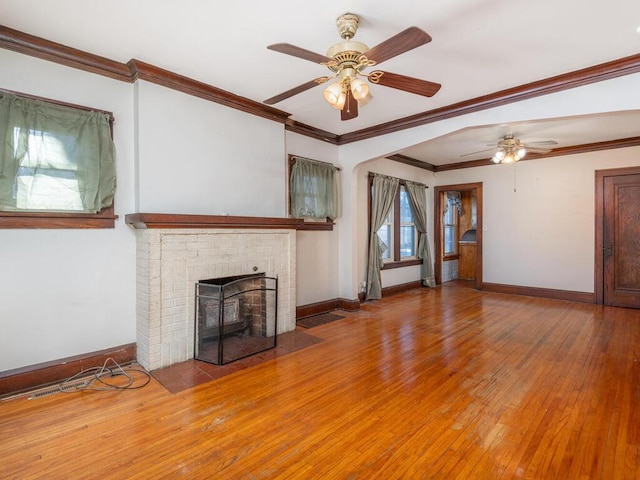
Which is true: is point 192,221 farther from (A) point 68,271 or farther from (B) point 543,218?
(B) point 543,218

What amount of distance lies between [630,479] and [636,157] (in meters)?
5.80

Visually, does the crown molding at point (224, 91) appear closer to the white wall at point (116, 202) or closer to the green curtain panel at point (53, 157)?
the white wall at point (116, 202)

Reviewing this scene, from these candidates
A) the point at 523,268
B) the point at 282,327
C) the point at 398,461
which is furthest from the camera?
the point at 523,268

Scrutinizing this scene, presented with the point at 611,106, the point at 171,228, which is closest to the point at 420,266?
the point at 611,106

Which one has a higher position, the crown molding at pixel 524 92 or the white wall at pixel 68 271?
the crown molding at pixel 524 92

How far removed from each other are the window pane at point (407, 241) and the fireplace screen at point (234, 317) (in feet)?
12.7

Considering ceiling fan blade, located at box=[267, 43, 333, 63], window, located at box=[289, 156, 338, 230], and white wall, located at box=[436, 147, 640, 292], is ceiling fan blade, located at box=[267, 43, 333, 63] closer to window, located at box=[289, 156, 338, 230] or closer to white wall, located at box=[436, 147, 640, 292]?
window, located at box=[289, 156, 338, 230]

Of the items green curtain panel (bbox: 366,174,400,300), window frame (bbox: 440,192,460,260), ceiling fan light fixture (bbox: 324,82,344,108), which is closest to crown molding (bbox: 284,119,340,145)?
green curtain panel (bbox: 366,174,400,300)

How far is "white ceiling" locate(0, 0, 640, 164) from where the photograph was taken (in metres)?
2.30

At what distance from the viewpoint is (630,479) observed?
171cm

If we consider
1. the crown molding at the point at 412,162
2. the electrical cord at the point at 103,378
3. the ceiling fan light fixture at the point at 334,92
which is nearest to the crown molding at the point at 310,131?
the crown molding at the point at 412,162

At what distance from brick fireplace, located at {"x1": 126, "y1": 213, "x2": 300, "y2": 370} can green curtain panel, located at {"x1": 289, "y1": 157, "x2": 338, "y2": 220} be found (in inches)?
41.3

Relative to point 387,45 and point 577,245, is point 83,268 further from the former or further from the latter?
point 577,245

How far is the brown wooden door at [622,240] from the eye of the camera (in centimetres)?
542
